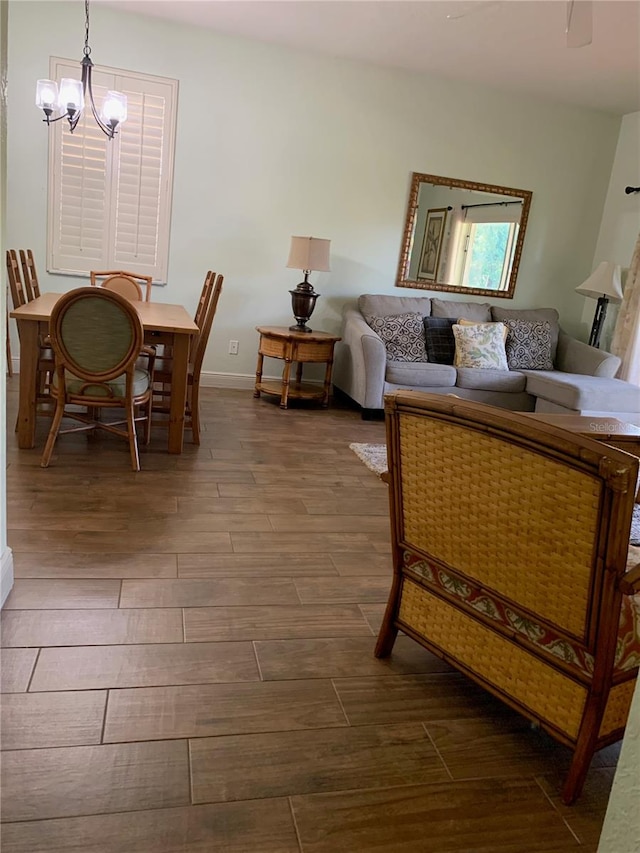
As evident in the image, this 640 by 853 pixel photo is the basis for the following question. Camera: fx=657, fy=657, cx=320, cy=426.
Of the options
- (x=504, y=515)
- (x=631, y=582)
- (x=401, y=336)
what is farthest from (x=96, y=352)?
(x=401, y=336)

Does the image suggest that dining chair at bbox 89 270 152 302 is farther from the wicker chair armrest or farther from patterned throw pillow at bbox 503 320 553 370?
the wicker chair armrest

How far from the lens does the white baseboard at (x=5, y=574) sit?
2.04 m

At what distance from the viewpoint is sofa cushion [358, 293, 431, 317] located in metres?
5.50

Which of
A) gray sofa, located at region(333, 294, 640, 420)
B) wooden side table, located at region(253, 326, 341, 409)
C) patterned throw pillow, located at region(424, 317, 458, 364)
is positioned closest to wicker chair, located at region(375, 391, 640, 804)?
gray sofa, located at region(333, 294, 640, 420)

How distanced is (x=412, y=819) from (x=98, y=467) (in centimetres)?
242

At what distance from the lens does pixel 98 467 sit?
11.0ft

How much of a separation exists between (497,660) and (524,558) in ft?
1.06

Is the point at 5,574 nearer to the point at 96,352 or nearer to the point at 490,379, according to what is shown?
the point at 96,352

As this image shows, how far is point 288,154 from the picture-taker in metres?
5.33

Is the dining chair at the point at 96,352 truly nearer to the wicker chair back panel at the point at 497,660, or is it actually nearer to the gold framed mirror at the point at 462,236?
the wicker chair back panel at the point at 497,660

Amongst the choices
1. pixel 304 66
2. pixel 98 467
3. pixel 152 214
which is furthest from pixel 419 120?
pixel 98 467

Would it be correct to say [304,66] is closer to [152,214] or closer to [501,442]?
[152,214]

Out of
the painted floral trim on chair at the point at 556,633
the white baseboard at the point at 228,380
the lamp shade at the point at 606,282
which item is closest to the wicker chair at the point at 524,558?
the painted floral trim on chair at the point at 556,633

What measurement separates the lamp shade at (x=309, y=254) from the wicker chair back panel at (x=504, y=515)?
3471 mm
